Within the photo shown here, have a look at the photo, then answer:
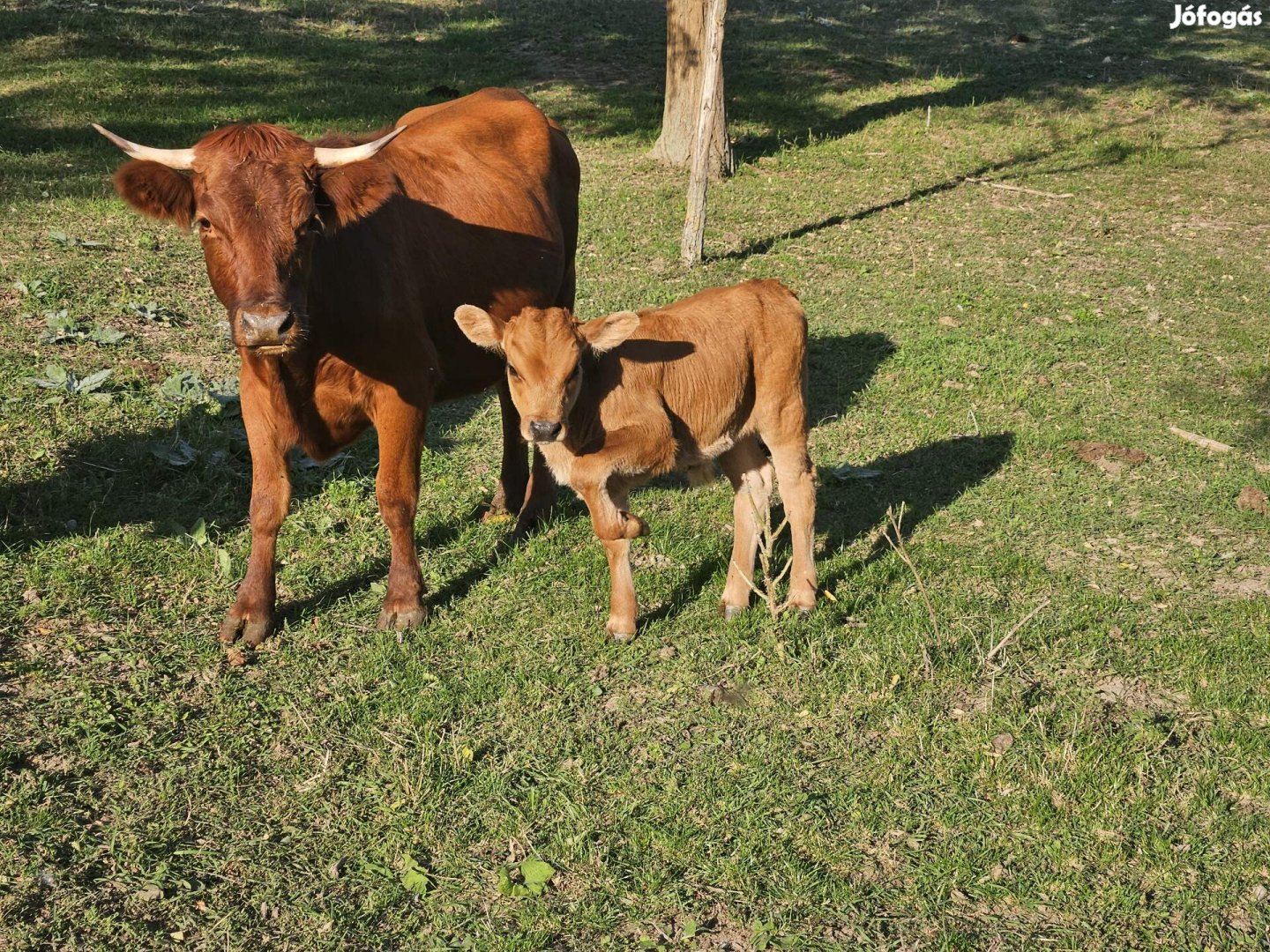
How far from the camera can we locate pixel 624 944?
184 inches

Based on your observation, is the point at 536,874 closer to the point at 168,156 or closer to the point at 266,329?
the point at 266,329

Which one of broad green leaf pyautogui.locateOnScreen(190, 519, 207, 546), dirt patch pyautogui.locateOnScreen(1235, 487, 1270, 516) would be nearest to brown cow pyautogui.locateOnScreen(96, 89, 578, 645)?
broad green leaf pyautogui.locateOnScreen(190, 519, 207, 546)

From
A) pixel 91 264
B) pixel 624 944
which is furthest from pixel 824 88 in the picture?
pixel 624 944

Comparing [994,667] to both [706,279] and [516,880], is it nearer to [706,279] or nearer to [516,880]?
[516,880]

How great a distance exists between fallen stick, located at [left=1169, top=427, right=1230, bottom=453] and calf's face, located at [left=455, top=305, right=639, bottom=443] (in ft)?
18.3

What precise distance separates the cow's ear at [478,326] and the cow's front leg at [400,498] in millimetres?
733

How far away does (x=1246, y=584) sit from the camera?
7535 millimetres

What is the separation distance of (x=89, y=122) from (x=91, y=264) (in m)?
6.07

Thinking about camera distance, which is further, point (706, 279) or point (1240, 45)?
point (1240, 45)

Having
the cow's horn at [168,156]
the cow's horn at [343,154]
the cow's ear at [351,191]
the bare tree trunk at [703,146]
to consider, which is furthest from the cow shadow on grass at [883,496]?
the bare tree trunk at [703,146]

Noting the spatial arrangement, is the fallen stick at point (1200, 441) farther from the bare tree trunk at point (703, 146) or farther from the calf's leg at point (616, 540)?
the bare tree trunk at point (703, 146)

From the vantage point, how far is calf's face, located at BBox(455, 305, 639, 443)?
5855 mm

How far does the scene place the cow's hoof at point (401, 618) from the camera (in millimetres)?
6738

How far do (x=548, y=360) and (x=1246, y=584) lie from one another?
4.64 metres
